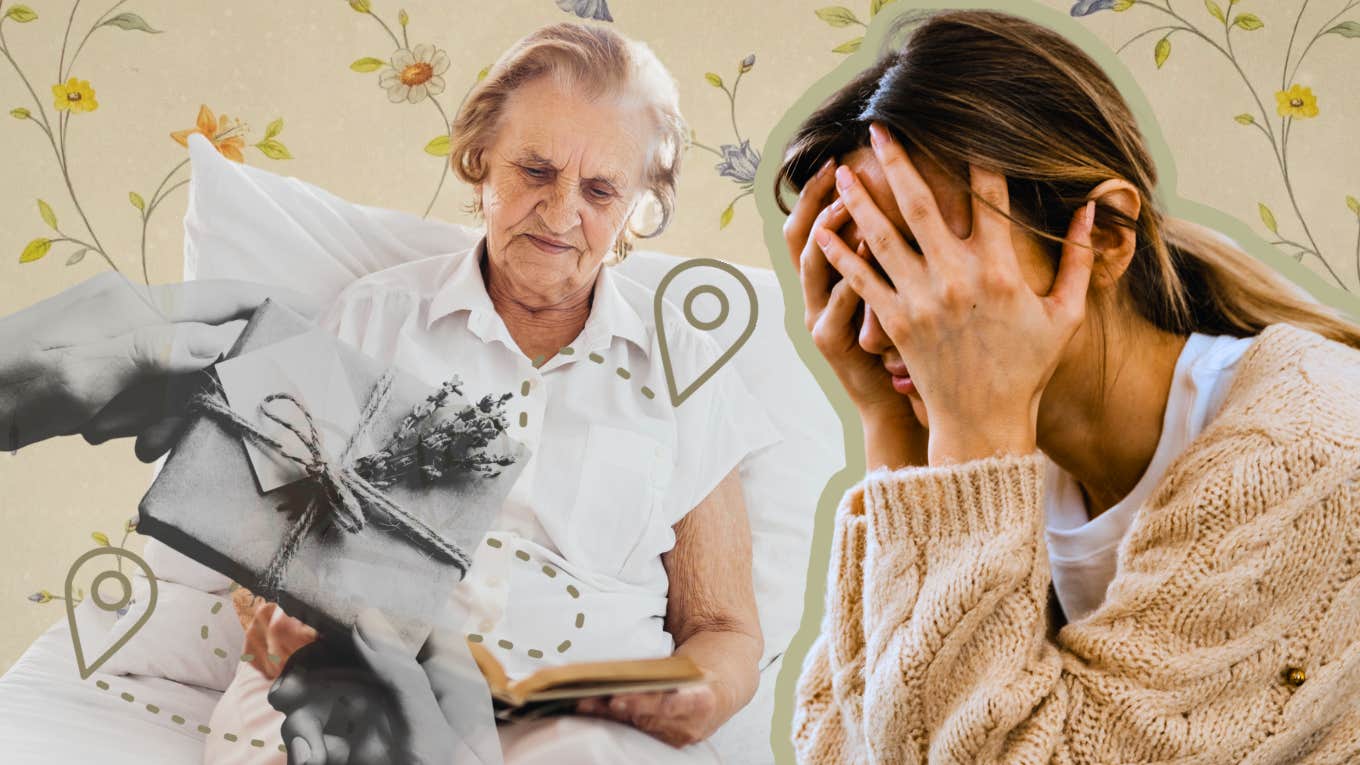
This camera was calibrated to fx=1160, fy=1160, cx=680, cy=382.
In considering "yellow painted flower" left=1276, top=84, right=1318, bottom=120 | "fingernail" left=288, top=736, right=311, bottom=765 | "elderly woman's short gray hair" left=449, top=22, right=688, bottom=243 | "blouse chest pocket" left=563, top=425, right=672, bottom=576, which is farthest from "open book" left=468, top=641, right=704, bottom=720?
"yellow painted flower" left=1276, top=84, right=1318, bottom=120

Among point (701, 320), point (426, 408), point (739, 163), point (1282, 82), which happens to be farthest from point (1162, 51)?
point (426, 408)

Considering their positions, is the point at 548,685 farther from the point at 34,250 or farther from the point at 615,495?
the point at 34,250

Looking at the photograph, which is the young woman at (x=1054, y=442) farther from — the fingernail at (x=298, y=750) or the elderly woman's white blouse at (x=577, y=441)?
the fingernail at (x=298, y=750)

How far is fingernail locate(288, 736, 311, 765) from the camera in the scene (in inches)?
52.1

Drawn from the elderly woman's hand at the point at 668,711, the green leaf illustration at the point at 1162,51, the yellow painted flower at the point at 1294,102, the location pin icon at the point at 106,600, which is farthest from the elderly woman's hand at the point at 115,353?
the yellow painted flower at the point at 1294,102

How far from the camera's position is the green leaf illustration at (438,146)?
4.84ft

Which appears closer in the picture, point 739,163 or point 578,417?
point 578,417

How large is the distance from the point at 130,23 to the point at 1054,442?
126 centimetres

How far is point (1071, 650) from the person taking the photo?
0.80 m

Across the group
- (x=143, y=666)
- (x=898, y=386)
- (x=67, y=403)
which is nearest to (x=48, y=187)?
(x=67, y=403)

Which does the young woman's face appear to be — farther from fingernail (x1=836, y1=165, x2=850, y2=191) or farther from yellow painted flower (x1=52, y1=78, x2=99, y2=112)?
yellow painted flower (x1=52, y1=78, x2=99, y2=112)

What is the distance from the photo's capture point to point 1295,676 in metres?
0.73

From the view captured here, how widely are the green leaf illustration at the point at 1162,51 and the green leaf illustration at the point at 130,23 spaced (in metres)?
1.37

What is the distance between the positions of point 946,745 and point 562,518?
2.22ft
